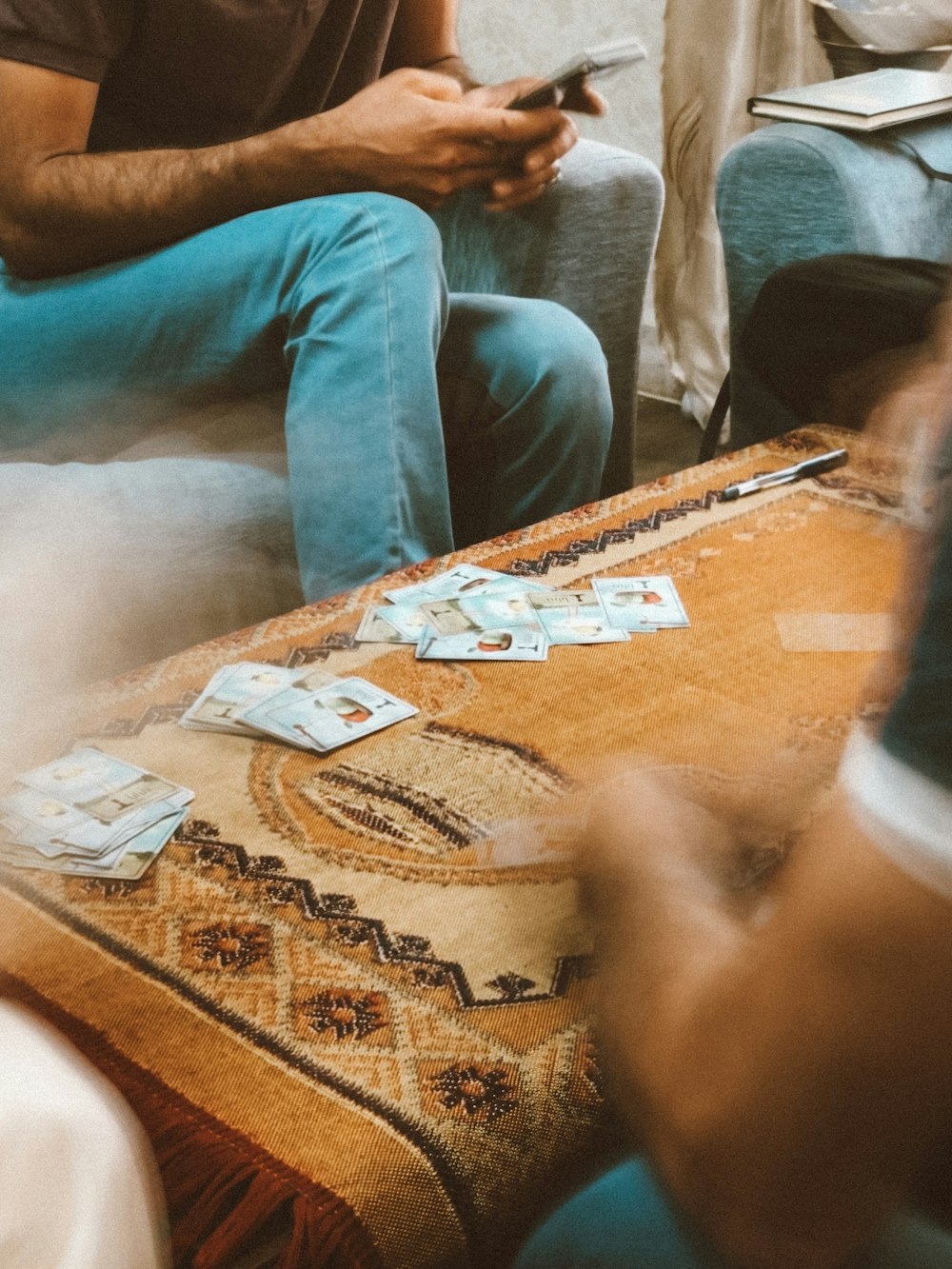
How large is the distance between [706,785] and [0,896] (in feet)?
1.75

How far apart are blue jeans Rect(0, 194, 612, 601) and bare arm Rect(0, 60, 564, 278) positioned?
0.05 meters

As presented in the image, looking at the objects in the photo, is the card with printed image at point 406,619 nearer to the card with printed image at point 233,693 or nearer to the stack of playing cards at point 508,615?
the stack of playing cards at point 508,615

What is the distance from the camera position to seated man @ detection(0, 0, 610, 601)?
5.00 ft

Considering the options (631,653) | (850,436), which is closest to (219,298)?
(631,653)

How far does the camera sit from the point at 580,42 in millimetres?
3736

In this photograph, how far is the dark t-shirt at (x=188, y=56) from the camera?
1.49 meters

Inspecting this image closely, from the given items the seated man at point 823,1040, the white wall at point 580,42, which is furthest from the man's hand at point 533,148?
the white wall at point 580,42

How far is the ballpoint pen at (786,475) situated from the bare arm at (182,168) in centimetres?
59

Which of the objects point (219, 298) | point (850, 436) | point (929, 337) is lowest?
point (850, 436)

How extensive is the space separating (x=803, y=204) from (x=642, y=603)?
1.22 m

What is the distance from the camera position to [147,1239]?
0.53 m

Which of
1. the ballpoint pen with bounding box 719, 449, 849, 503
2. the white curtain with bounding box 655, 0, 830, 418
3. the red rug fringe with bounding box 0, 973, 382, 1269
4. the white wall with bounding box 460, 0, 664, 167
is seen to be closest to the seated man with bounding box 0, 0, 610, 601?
the ballpoint pen with bounding box 719, 449, 849, 503

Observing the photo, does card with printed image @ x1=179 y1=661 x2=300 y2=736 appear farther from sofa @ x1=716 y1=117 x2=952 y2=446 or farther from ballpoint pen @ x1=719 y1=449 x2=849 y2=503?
sofa @ x1=716 y1=117 x2=952 y2=446

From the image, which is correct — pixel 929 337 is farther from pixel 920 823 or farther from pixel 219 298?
pixel 920 823
